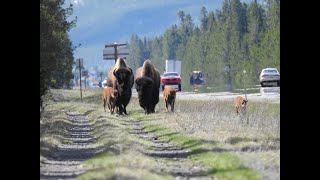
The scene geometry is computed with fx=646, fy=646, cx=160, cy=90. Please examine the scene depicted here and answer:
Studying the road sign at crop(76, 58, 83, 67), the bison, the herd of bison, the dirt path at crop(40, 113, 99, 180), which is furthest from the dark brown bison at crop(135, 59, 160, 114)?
the bison

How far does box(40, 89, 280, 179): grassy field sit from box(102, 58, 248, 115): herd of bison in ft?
0.48

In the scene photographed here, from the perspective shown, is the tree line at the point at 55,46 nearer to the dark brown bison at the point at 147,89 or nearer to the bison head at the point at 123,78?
the bison head at the point at 123,78

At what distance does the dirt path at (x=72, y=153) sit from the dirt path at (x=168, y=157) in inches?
37.0

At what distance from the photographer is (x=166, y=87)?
1472 cm

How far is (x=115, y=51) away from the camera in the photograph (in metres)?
14.4

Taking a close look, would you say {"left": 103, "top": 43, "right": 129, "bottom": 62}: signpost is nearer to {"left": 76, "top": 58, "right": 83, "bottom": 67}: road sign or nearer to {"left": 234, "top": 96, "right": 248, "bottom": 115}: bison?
{"left": 76, "top": 58, "right": 83, "bottom": 67}: road sign

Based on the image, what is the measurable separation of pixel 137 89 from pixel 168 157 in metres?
3.25

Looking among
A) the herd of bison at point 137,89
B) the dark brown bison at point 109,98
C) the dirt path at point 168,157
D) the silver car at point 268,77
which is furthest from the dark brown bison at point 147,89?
the silver car at point 268,77

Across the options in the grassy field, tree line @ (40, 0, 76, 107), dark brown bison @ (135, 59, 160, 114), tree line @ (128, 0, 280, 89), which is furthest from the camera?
dark brown bison @ (135, 59, 160, 114)

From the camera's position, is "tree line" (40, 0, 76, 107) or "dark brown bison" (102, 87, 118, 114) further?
"dark brown bison" (102, 87, 118, 114)

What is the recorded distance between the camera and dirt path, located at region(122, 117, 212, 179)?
11570 mm

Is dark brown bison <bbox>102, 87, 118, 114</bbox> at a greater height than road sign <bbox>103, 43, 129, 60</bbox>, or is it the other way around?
road sign <bbox>103, 43, 129, 60</bbox>
